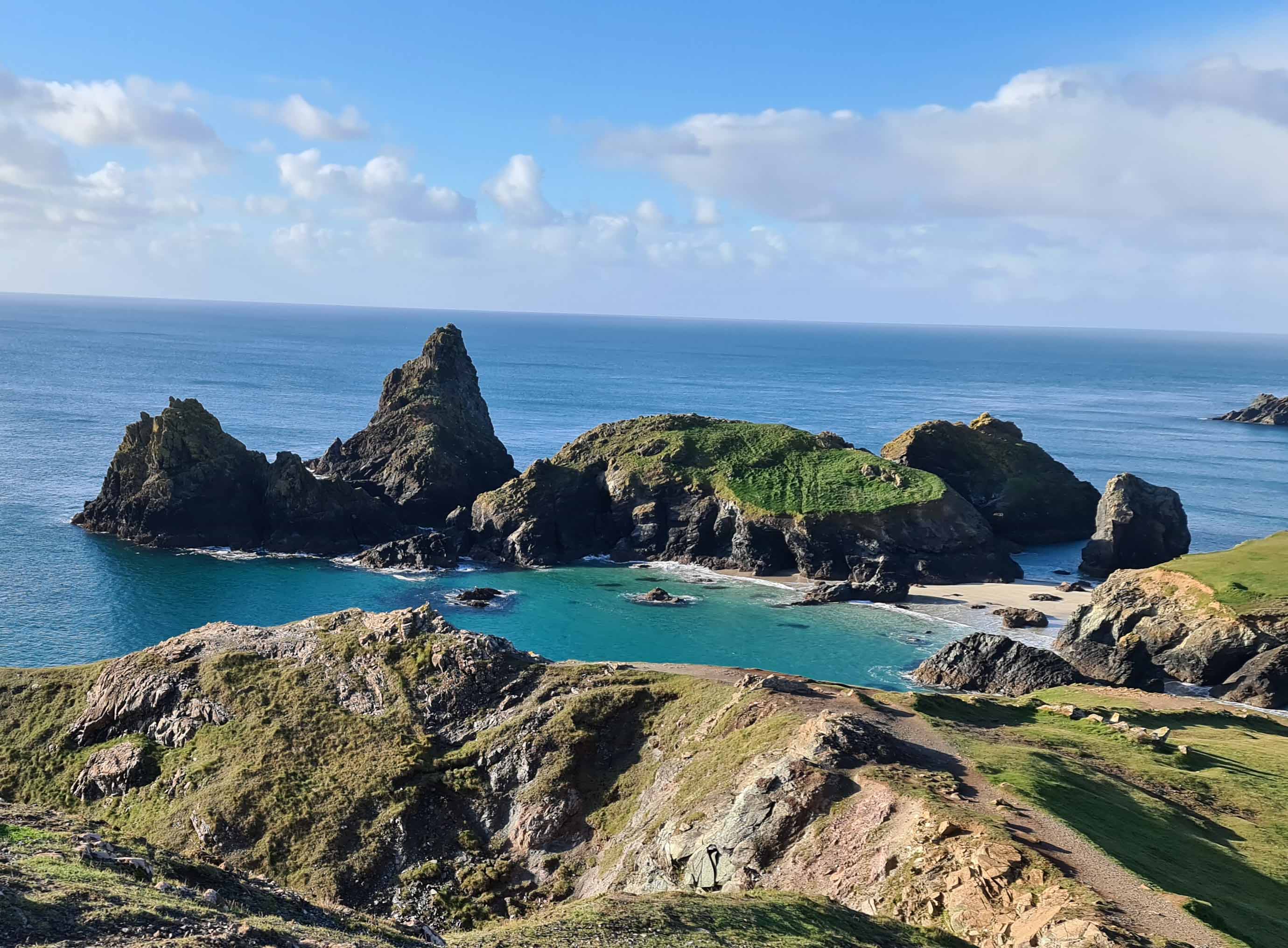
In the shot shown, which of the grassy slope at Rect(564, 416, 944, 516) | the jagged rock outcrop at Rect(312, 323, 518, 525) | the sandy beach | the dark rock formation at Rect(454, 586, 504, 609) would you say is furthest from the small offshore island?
the jagged rock outcrop at Rect(312, 323, 518, 525)

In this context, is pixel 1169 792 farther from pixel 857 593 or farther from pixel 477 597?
pixel 477 597

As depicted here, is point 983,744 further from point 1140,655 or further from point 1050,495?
point 1050,495

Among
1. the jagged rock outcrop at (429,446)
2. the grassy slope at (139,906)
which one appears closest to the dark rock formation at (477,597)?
the jagged rock outcrop at (429,446)

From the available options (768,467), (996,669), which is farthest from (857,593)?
(768,467)

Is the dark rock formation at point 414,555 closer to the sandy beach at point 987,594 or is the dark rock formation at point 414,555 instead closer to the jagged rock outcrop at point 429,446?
the jagged rock outcrop at point 429,446

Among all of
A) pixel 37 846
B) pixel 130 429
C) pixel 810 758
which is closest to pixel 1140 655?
pixel 810 758
